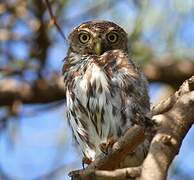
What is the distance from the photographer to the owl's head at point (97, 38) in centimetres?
351

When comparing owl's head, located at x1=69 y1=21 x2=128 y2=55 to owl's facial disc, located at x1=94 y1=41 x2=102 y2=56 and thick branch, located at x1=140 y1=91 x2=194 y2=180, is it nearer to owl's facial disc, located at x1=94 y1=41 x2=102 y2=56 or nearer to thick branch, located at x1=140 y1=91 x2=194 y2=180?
owl's facial disc, located at x1=94 y1=41 x2=102 y2=56

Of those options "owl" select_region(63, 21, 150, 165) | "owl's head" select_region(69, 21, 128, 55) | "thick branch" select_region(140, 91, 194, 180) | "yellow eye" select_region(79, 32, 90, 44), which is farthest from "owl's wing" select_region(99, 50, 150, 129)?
"thick branch" select_region(140, 91, 194, 180)

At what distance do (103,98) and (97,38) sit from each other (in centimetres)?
67


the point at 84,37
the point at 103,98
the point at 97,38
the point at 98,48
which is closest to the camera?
the point at 103,98

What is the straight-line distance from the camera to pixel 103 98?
296 centimetres

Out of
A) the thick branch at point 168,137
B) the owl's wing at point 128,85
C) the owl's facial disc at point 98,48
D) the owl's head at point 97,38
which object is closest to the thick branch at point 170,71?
the owl's head at point 97,38

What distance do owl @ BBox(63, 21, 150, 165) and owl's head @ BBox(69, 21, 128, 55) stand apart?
0.17 meters

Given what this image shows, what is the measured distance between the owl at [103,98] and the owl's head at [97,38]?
17 cm

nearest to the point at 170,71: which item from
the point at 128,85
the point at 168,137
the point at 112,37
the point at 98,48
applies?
the point at 112,37

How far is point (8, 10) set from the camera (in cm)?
438

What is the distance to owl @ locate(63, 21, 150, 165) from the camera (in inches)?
116

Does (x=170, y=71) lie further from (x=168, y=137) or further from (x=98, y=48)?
(x=168, y=137)

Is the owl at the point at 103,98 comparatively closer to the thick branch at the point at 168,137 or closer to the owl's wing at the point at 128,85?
the owl's wing at the point at 128,85

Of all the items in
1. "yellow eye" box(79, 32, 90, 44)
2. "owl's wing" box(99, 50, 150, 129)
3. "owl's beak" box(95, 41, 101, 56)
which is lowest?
"owl's wing" box(99, 50, 150, 129)
